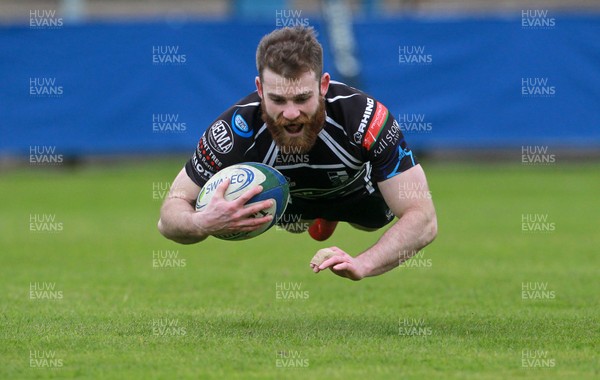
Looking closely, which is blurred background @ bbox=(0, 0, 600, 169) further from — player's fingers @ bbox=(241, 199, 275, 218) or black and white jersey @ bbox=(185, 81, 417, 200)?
player's fingers @ bbox=(241, 199, 275, 218)

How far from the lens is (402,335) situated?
23.1ft

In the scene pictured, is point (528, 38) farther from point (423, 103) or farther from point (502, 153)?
point (502, 153)

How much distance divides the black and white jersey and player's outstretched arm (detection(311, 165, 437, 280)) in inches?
3.8

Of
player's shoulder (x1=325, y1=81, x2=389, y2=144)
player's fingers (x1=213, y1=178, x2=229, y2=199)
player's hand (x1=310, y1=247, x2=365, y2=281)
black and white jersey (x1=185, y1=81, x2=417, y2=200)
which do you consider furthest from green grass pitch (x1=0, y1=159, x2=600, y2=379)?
player's shoulder (x1=325, y1=81, x2=389, y2=144)

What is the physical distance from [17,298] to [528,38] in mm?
14306

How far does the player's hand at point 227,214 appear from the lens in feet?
22.0

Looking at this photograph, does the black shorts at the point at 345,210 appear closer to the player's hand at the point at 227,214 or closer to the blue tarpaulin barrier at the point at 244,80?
the player's hand at the point at 227,214

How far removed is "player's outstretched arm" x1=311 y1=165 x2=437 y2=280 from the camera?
6789 millimetres

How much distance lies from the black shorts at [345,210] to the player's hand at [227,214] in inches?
61.1

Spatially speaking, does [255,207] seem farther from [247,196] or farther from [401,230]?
[401,230]

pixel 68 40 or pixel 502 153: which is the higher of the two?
pixel 68 40

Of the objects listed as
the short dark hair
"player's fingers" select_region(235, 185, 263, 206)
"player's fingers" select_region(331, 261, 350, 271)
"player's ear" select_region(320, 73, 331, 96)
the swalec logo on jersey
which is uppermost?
the short dark hair

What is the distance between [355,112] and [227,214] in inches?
49.4

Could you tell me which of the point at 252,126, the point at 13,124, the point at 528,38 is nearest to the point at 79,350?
the point at 252,126
